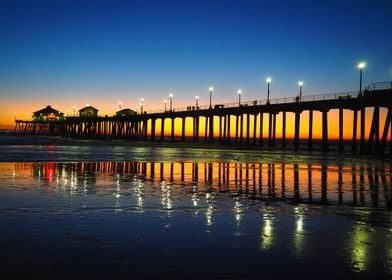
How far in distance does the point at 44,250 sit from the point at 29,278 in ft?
3.81

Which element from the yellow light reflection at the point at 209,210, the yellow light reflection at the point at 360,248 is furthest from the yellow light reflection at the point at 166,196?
the yellow light reflection at the point at 360,248

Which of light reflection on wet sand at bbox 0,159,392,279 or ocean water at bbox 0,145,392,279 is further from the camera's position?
light reflection on wet sand at bbox 0,159,392,279

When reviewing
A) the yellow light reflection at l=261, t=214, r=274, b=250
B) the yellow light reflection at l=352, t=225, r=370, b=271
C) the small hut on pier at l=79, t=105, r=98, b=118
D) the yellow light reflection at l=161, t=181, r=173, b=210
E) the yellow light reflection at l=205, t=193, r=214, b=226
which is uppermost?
the small hut on pier at l=79, t=105, r=98, b=118

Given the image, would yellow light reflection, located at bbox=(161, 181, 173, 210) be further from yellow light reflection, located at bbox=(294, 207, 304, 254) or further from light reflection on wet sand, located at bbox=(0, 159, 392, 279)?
yellow light reflection, located at bbox=(294, 207, 304, 254)

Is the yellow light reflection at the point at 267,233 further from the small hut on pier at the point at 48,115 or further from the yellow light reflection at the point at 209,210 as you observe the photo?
the small hut on pier at the point at 48,115

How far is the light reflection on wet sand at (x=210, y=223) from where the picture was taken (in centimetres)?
583

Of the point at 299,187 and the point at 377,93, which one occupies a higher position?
the point at 377,93

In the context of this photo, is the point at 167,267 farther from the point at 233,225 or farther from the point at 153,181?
the point at 153,181

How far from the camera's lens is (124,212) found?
360 inches

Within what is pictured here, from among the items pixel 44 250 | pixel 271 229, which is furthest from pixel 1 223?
pixel 271 229

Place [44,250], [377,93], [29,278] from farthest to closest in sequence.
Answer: [377,93] → [44,250] → [29,278]

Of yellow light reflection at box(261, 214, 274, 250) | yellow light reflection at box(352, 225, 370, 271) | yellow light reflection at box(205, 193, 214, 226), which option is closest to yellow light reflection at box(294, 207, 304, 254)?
yellow light reflection at box(261, 214, 274, 250)

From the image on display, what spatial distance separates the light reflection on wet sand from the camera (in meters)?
5.83

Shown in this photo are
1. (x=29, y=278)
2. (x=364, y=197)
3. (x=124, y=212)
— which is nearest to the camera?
(x=29, y=278)
